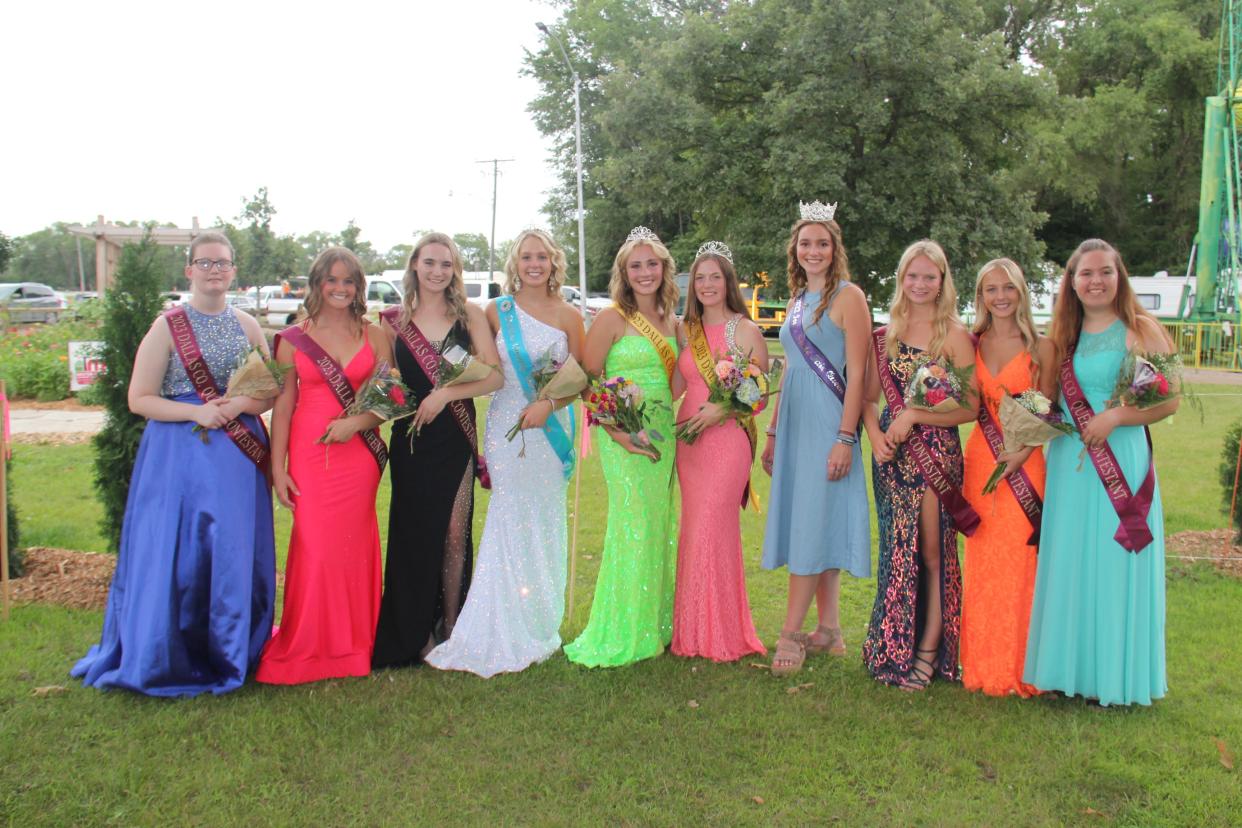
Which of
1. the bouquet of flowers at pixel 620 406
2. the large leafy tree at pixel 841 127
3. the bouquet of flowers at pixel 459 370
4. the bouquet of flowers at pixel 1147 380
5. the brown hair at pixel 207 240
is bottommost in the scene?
the bouquet of flowers at pixel 620 406

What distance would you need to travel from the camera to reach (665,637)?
5.00 metres

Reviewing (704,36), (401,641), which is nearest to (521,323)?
(401,641)

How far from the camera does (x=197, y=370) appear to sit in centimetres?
441

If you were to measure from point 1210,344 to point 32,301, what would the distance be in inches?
1559

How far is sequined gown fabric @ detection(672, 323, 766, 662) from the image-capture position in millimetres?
4789

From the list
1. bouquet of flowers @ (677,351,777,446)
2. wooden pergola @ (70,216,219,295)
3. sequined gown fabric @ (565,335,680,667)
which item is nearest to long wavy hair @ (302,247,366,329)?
sequined gown fabric @ (565,335,680,667)

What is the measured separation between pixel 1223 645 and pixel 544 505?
3780 mm

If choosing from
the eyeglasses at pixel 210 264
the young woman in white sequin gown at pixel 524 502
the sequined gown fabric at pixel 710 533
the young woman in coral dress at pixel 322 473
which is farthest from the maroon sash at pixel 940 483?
the eyeglasses at pixel 210 264

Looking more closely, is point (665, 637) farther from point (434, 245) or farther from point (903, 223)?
point (903, 223)

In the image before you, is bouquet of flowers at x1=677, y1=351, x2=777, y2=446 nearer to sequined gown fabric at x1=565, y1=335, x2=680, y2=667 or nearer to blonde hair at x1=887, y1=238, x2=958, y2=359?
sequined gown fabric at x1=565, y1=335, x2=680, y2=667

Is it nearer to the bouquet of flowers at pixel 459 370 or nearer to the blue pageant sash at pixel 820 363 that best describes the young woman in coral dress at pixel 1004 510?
the blue pageant sash at pixel 820 363

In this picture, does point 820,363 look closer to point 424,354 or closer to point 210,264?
point 424,354

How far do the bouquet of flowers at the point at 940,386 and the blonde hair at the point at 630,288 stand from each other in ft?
4.31

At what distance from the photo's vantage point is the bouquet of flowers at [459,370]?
4.56m
